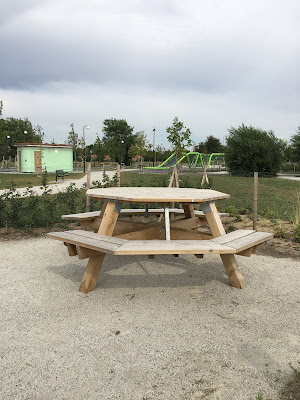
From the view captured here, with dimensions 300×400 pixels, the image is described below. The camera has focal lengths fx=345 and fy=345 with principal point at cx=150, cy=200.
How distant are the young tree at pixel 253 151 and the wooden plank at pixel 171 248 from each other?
26334 millimetres

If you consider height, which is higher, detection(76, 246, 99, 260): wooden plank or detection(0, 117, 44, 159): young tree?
detection(0, 117, 44, 159): young tree

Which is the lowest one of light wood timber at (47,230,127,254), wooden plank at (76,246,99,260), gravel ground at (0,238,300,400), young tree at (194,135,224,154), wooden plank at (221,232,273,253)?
gravel ground at (0,238,300,400)

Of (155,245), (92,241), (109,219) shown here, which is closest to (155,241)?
(155,245)

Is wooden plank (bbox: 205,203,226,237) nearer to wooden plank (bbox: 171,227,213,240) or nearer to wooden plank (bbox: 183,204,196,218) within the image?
wooden plank (bbox: 171,227,213,240)

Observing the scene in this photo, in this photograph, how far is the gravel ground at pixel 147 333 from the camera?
6.96 feet

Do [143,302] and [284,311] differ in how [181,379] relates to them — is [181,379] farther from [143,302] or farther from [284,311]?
[284,311]

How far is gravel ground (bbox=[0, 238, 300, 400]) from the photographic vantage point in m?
2.12

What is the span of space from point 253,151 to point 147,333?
1116 inches

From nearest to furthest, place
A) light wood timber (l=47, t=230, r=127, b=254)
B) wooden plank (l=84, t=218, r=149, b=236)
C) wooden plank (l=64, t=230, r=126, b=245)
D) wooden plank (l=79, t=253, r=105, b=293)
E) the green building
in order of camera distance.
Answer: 1. light wood timber (l=47, t=230, r=127, b=254)
2. wooden plank (l=64, t=230, r=126, b=245)
3. wooden plank (l=79, t=253, r=105, b=293)
4. wooden plank (l=84, t=218, r=149, b=236)
5. the green building

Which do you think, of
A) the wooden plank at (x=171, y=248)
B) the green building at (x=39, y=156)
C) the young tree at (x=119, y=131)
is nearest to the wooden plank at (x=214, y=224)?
the wooden plank at (x=171, y=248)

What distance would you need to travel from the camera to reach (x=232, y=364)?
233 cm

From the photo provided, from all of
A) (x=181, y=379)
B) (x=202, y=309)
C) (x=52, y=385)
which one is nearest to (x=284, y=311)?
A: (x=202, y=309)

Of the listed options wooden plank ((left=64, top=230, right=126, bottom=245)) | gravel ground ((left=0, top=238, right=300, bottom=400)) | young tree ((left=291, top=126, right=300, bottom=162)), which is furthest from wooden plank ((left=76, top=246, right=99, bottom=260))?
young tree ((left=291, top=126, right=300, bottom=162))

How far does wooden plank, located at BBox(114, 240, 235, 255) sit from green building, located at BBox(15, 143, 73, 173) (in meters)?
28.9
